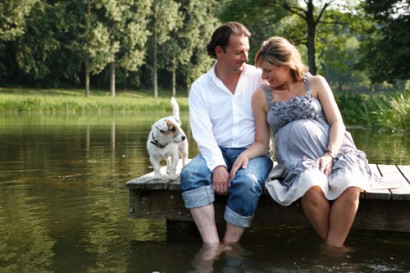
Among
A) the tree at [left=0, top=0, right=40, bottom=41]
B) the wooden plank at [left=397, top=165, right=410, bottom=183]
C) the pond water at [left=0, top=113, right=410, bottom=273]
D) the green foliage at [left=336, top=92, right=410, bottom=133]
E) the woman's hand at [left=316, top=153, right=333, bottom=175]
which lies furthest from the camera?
the tree at [left=0, top=0, right=40, bottom=41]

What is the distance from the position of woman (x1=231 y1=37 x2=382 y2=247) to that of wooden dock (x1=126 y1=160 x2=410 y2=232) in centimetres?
22

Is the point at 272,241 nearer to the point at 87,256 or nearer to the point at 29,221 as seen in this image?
the point at 87,256

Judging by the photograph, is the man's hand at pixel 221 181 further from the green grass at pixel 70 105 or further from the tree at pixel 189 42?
the tree at pixel 189 42

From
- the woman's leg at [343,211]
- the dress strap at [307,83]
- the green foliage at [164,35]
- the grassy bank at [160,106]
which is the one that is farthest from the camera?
the green foliage at [164,35]

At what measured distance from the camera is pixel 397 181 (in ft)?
15.5

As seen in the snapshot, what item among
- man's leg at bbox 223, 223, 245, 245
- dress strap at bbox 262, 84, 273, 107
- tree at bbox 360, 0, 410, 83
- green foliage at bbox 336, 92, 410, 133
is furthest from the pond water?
tree at bbox 360, 0, 410, 83

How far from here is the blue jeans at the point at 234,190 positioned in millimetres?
4332

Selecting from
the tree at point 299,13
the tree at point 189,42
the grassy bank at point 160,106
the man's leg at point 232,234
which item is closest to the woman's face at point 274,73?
the man's leg at point 232,234

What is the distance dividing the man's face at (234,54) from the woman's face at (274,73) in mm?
217

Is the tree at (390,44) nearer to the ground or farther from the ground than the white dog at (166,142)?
farther from the ground

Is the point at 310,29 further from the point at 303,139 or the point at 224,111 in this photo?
the point at 303,139

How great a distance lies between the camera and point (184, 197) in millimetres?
4477

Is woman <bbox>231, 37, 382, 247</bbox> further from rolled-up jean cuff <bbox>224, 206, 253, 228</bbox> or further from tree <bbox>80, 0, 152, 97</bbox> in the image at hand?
tree <bbox>80, 0, 152, 97</bbox>

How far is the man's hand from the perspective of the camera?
4.46 metres
